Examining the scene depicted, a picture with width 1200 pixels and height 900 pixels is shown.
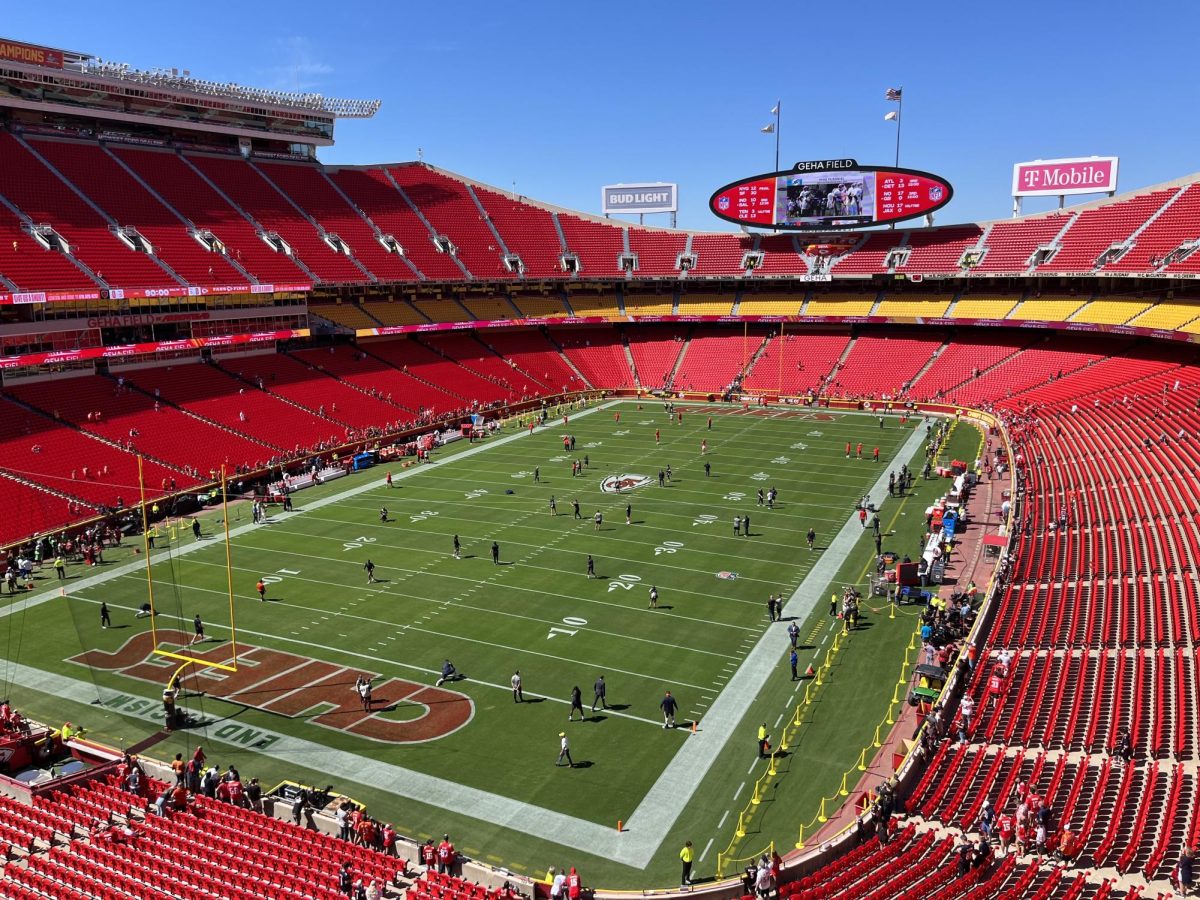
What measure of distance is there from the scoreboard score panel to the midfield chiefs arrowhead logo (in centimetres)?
3917

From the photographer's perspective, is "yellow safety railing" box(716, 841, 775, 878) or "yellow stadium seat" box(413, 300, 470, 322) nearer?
"yellow safety railing" box(716, 841, 775, 878)

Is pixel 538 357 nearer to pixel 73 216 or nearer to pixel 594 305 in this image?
pixel 594 305

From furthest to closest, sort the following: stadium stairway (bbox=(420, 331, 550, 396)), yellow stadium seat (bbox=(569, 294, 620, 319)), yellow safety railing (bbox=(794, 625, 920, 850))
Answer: yellow stadium seat (bbox=(569, 294, 620, 319))
stadium stairway (bbox=(420, 331, 550, 396))
yellow safety railing (bbox=(794, 625, 920, 850))

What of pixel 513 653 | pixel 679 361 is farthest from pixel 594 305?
pixel 513 653

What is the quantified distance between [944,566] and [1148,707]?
39.6 feet

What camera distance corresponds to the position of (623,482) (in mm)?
43250

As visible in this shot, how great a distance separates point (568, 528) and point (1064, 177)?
54.3 m

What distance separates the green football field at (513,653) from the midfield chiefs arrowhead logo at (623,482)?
24cm

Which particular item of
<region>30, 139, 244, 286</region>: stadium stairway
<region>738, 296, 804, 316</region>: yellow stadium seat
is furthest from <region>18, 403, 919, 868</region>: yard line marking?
<region>738, 296, 804, 316</region>: yellow stadium seat

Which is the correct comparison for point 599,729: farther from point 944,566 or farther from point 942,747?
point 944,566

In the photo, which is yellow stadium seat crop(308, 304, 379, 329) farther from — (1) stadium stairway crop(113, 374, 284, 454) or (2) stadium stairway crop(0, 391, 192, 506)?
(2) stadium stairway crop(0, 391, 192, 506)

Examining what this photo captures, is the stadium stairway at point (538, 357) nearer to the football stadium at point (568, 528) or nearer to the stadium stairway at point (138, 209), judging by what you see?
the football stadium at point (568, 528)

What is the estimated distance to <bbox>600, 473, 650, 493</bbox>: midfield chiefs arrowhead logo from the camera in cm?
4216

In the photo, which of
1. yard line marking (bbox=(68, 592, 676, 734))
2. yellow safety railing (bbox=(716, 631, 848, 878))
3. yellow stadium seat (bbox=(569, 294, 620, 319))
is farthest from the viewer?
yellow stadium seat (bbox=(569, 294, 620, 319))
